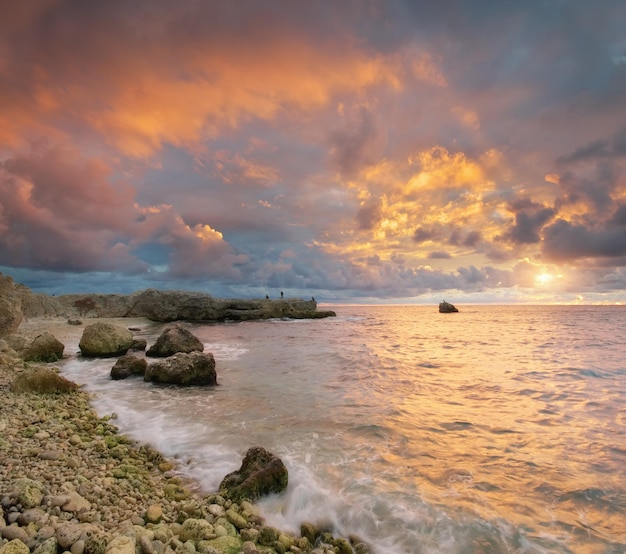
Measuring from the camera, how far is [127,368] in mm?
13000

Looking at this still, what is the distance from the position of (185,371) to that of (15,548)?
376 inches

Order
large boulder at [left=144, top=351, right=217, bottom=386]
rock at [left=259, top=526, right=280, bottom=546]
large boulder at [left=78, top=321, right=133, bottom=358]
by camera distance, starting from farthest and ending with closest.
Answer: large boulder at [left=78, top=321, right=133, bottom=358]
large boulder at [left=144, top=351, right=217, bottom=386]
rock at [left=259, top=526, right=280, bottom=546]

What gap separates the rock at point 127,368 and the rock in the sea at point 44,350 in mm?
4912

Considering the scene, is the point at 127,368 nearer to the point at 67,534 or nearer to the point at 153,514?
the point at 153,514

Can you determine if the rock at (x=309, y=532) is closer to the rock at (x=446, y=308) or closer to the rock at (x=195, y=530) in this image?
the rock at (x=195, y=530)

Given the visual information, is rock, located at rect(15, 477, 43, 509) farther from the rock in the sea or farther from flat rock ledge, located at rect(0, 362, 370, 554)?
the rock in the sea

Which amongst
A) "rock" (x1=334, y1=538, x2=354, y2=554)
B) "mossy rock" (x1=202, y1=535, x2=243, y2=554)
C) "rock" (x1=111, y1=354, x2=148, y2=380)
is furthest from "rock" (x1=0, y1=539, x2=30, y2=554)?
"rock" (x1=111, y1=354, x2=148, y2=380)

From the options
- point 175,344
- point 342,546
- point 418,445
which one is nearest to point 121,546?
point 342,546

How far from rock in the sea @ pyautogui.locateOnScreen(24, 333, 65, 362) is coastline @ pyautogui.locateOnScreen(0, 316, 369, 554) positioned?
10.6 m

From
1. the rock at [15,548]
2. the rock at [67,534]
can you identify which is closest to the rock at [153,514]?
the rock at [67,534]

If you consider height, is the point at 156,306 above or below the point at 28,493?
below

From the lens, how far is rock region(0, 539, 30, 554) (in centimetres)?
275

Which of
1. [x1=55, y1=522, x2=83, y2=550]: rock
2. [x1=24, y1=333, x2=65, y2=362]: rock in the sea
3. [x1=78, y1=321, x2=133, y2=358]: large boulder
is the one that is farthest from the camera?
[x1=78, y1=321, x2=133, y2=358]: large boulder

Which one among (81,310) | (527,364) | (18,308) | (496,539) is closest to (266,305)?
(81,310)
